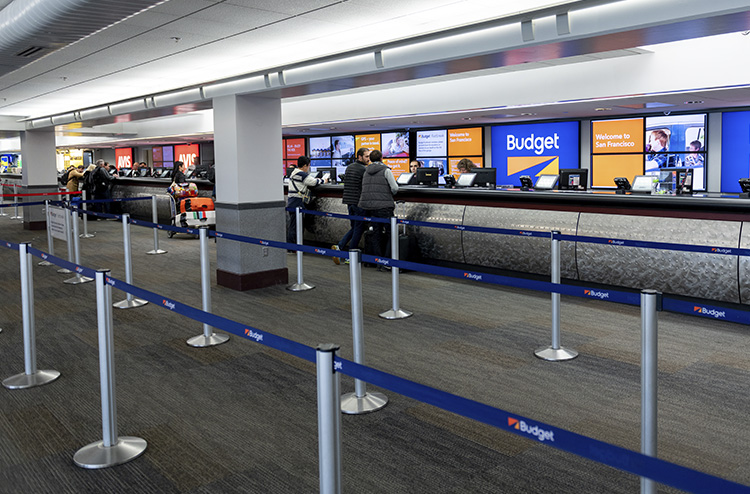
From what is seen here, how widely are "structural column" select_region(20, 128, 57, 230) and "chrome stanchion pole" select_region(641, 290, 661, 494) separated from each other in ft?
51.3

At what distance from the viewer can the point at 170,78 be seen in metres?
9.72

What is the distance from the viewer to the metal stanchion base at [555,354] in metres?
5.05

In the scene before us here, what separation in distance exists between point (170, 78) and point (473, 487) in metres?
8.37

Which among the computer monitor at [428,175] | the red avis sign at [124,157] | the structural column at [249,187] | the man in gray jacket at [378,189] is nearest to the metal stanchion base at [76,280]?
the structural column at [249,187]

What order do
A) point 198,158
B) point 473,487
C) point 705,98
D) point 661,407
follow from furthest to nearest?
point 198,158
point 705,98
point 661,407
point 473,487

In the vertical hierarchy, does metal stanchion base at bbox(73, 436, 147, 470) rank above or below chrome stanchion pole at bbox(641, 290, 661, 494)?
below

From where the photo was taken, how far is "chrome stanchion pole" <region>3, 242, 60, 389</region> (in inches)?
183

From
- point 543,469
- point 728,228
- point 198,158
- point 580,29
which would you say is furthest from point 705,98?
point 198,158

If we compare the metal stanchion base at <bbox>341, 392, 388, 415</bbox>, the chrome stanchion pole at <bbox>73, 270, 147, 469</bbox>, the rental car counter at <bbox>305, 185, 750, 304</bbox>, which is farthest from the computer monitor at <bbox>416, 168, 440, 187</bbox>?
the chrome stanchion pole at <bbox>73, 270, 147, 469</bbox>

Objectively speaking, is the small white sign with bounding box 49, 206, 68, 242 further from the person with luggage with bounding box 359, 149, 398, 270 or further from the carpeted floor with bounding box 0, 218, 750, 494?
the person with luggage with bounding box 359, 149, 398, 270

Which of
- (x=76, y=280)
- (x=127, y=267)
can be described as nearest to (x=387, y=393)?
(x=127, y=267)

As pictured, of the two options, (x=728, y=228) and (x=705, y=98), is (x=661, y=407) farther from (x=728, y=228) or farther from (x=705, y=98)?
(x=705, y=98)

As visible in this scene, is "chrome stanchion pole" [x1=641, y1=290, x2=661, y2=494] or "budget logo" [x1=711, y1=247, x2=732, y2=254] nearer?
"chrome stanchion pole" [x1=641, y1=290, x2=661, y2=494]

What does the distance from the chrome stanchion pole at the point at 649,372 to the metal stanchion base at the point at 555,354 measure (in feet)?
7.41
